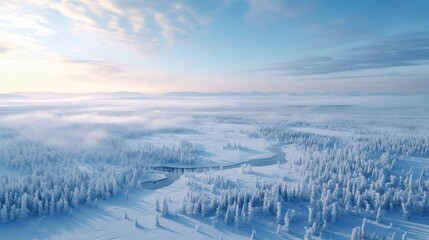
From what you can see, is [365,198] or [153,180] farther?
[153,180]

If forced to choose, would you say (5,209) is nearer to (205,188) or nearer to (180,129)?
(205,188)

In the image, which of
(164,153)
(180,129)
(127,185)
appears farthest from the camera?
(180,129)

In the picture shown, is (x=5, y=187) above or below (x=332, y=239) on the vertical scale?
above

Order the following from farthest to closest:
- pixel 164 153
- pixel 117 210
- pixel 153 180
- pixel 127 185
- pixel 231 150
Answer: pixel 231 150, pixel 164 153, pixel 153 180, pixel 127 185, pixel 117 210

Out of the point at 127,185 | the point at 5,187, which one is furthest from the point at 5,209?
the point at 127,185

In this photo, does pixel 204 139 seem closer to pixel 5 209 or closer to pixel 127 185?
pixel 127 185

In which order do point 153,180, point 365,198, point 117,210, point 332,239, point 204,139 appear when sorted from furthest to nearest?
point 204,139, point 153,180, point 365,198, point 117,210, point 332,239

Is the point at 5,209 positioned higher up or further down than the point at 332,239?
higher up

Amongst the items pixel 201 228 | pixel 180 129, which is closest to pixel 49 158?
pixel 201 228

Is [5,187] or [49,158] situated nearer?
[5,187]
